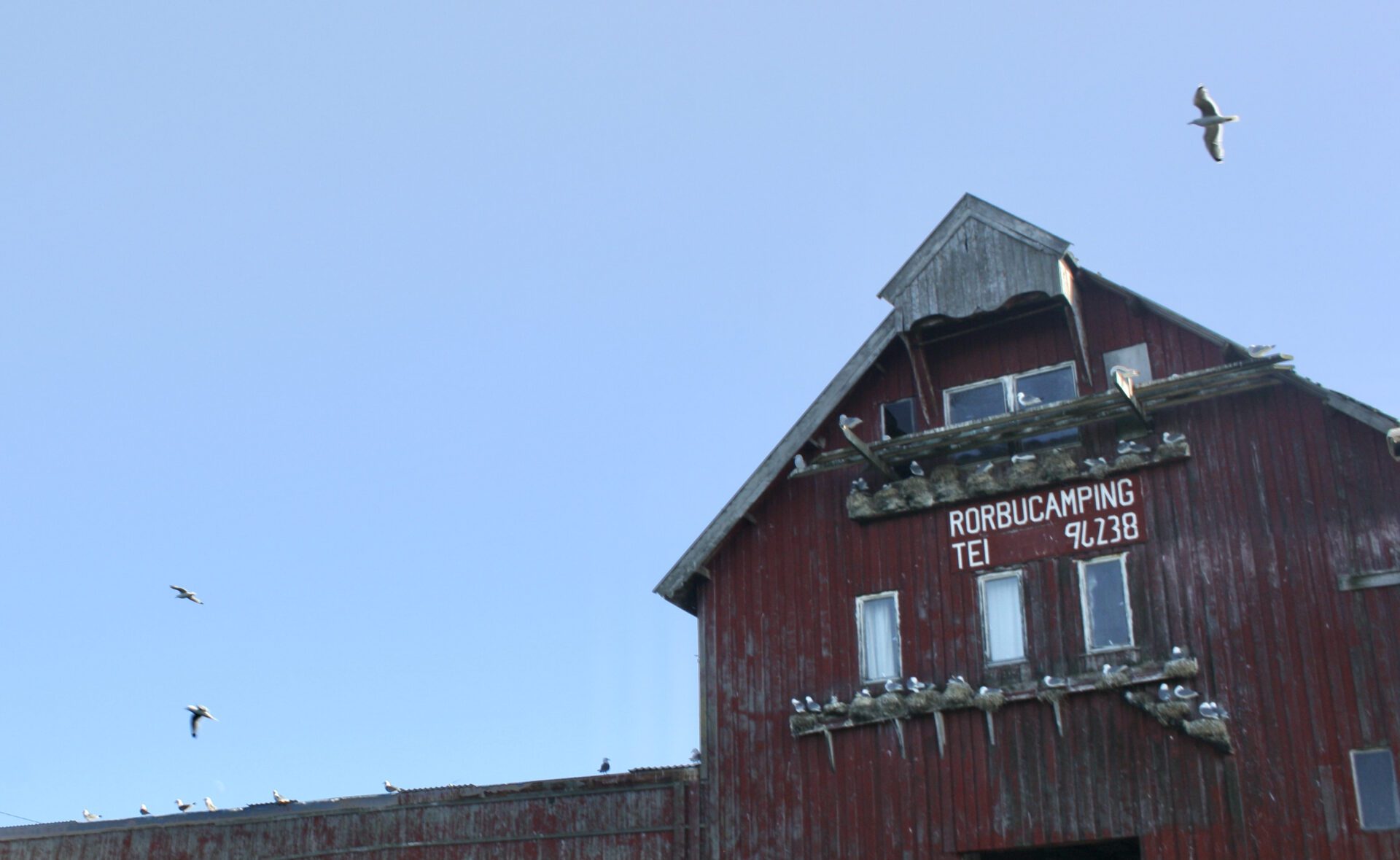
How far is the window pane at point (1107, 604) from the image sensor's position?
2394 centimetres

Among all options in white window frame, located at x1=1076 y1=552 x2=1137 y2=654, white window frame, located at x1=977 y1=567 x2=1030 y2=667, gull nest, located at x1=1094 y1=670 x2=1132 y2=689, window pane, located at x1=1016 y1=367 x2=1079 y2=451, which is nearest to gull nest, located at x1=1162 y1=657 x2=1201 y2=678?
gull nest, located at x1=1094 y1=670 x2=1132 y2=689

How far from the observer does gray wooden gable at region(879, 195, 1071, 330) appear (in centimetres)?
2552

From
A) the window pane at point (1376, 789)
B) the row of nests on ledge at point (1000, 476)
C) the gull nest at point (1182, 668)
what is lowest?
the window pane at point (1376, 789)

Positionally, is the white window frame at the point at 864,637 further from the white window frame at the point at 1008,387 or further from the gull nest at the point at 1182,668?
the gull nest at the point at 1182,668

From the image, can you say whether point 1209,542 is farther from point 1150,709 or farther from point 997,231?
point 997,231

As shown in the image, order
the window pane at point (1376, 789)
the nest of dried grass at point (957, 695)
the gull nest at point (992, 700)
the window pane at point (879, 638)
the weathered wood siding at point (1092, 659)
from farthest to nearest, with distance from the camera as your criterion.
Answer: the window pane at point (879, 638), the nest of dried grass at point (957, 695), the gull nest at point (992, 700), the weathered wood siding at point (1092, 659), the window pane at point (1376, 789)

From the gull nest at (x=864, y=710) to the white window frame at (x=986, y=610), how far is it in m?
1.86

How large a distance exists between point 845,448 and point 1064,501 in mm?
3800

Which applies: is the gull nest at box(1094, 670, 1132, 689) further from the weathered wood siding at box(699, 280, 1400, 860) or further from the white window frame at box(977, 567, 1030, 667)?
the white window frame at box(977, 567, 1030, 667)

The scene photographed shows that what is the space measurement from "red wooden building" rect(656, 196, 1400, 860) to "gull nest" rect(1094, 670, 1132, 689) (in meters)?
0.04

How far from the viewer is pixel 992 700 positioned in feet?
79.5

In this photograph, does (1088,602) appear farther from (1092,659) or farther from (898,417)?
(898,417)

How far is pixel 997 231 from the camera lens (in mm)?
26078

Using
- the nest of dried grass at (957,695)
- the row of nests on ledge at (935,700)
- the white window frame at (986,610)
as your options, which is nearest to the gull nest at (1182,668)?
the row of nests on ledge at (935,700)
